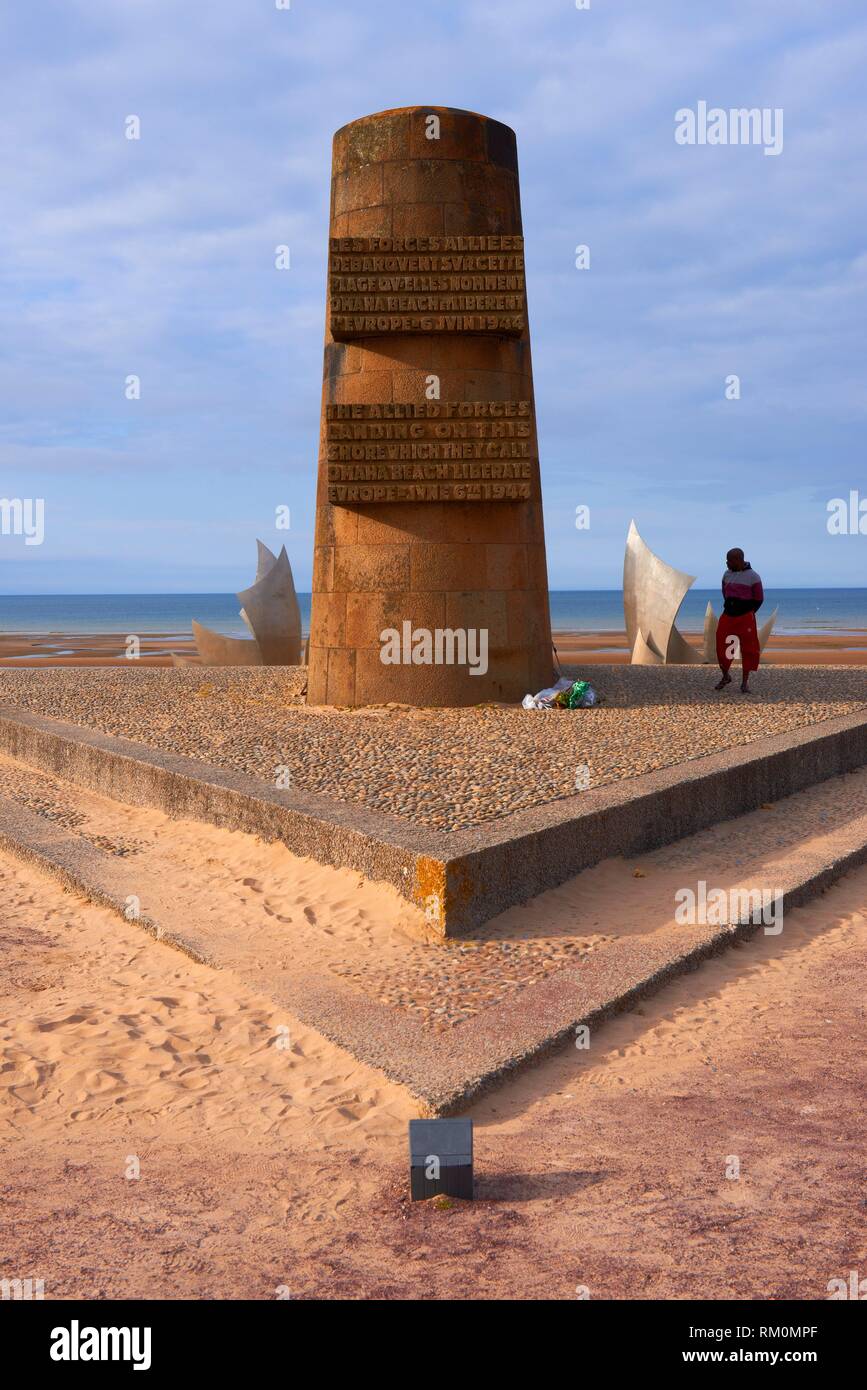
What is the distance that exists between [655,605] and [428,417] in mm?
9254

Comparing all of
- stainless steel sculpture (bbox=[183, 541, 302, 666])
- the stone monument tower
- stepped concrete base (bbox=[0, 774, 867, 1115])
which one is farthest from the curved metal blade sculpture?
stepped concrete base (bbox=[0, 774, 867, 1115])

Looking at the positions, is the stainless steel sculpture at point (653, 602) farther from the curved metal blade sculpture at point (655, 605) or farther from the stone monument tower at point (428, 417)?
the stone monument tower at point (428, 417)

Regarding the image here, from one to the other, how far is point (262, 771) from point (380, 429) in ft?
12.2

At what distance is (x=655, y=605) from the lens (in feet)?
59.3

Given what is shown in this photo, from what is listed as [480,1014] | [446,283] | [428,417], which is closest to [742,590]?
[428,417]

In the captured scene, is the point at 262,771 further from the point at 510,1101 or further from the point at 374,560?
the point at 510,1101

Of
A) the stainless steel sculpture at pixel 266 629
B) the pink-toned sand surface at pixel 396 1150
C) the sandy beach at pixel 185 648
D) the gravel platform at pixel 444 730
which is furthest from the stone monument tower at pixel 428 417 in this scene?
the sandy beach at pixel 185 648

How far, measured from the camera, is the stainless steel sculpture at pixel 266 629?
17812 mm

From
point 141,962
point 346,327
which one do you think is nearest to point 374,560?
point 346,327

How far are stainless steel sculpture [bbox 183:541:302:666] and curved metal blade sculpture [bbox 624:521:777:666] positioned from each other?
18.4 feet

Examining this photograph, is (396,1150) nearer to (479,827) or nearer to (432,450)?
(479,827)

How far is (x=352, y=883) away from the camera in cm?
553

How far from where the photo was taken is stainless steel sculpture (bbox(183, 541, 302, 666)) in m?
17.8

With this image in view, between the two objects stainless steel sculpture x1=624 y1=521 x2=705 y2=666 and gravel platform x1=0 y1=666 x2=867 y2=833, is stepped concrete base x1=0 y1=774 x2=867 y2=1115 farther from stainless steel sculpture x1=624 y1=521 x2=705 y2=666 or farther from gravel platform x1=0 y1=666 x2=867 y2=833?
stainless steel sculpture x1=624 y1=521 x2=705 y2=666
